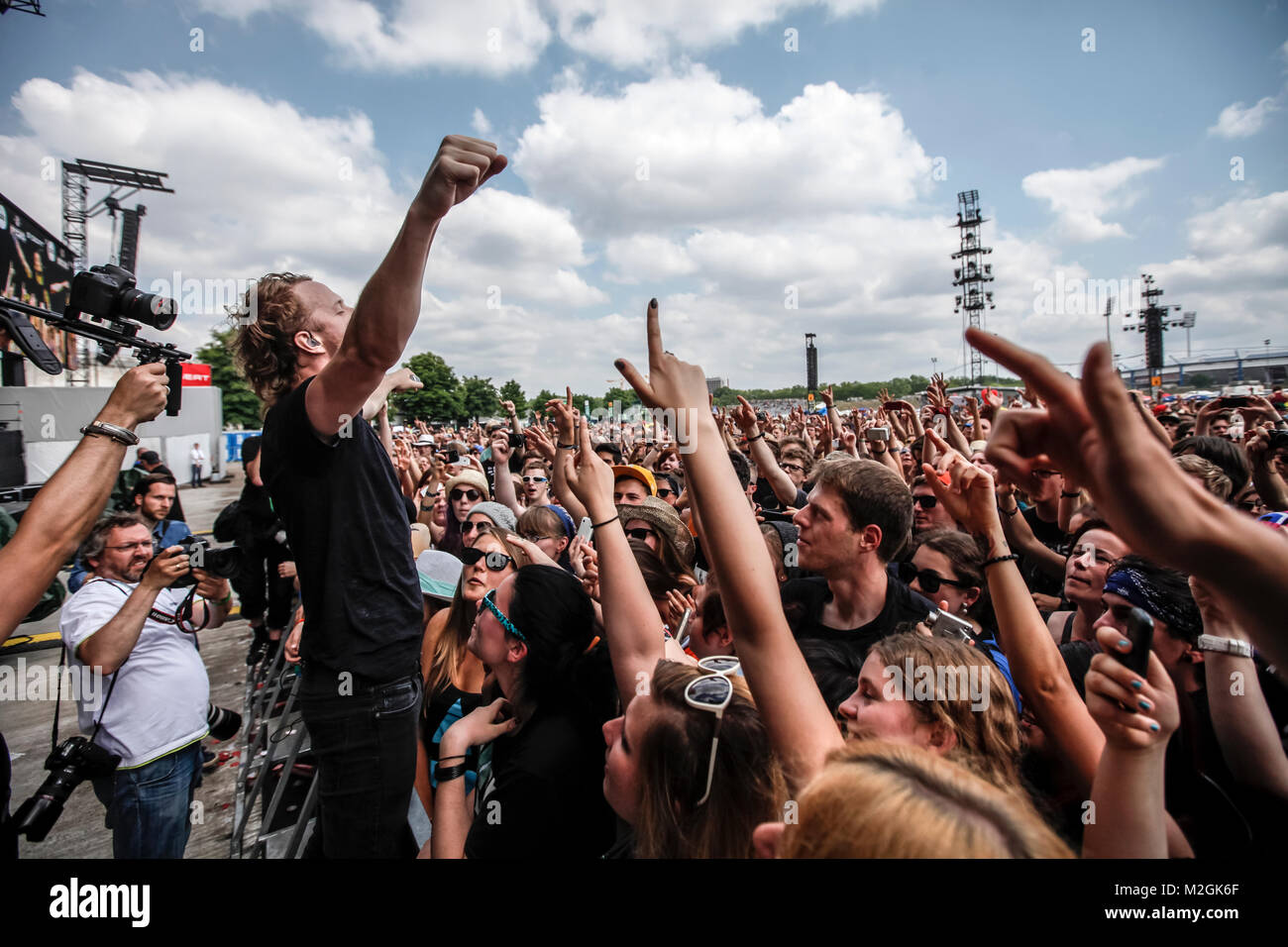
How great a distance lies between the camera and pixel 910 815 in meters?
1.01

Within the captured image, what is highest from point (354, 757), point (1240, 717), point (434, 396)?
point (434, 396)

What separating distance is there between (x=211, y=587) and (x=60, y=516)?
2.37 meters

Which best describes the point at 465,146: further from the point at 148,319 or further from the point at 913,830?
the point at 913,830

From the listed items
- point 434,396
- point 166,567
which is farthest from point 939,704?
point 434,396

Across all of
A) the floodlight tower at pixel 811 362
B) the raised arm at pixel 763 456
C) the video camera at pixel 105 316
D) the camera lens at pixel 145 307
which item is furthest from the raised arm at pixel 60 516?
the floodlight tower at pixel 811 362

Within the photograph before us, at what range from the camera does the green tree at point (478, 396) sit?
191ft

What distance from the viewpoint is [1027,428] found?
0.98 m

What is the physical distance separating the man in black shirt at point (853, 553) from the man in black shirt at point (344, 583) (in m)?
1.69

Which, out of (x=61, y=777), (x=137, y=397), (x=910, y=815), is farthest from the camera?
(x=61, y=777)

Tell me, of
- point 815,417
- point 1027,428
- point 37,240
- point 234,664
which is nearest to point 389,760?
point 1027,428

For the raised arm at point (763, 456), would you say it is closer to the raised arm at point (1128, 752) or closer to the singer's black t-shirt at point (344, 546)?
the singer's black t-shirt at point (344, 546)

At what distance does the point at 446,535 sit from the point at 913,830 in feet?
17.4

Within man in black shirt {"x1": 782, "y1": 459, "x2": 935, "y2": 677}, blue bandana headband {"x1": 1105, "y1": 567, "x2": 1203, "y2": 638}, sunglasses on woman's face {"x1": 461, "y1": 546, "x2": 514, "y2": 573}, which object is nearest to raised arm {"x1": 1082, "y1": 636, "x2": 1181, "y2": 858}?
blue bandana headband {"x1": 1105, "y1": 567, "x2": 1203, "y2": 638}

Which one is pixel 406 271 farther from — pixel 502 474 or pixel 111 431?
pixel 502 474
